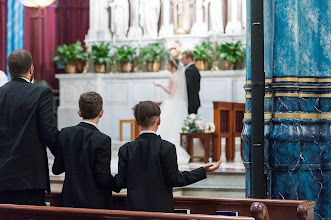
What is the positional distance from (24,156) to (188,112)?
826 centimetres

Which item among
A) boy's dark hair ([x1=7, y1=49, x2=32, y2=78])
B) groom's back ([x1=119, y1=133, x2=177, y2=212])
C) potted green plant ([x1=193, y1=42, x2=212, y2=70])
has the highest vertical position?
potted green plant ([x1=193, y1=42, x2=212, y2=70])

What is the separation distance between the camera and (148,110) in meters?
4.25

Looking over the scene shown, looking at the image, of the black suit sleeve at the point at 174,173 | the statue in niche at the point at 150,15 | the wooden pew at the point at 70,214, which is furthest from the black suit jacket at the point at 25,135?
the statue in niche at the point at 150,15

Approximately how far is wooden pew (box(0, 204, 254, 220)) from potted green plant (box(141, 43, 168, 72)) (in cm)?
1183

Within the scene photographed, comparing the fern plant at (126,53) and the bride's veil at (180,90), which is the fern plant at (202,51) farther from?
the bride's veil at (180,90)

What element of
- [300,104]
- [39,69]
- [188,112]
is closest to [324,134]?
[300,104]

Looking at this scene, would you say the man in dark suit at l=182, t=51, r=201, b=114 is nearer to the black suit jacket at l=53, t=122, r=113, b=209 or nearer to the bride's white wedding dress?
the bride's white wedding dress

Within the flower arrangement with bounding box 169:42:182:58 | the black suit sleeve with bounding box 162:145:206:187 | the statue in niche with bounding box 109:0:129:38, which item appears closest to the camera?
the black suit sleeve with bounding box 162:145:206:187

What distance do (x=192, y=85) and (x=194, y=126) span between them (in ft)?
3.33

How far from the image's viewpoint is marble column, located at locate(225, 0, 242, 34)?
50.9ft

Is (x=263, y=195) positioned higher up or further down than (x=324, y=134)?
further down

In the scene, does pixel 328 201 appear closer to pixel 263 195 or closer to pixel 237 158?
pixel 263 195

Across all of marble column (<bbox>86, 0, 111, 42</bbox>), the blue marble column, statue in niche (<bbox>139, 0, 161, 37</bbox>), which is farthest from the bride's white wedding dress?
the blue marble column

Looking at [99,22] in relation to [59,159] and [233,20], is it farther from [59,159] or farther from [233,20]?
[59,159]
